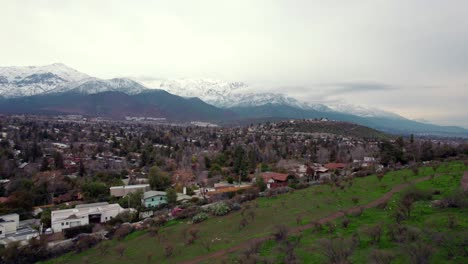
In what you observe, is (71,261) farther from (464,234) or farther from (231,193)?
(464,234)

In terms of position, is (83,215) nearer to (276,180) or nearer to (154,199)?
(154,199)

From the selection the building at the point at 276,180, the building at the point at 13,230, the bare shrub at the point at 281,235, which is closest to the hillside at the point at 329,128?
the building at the point at 276,180

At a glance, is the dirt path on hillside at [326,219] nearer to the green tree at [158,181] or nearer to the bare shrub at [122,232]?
the bare shrub at [122,232]

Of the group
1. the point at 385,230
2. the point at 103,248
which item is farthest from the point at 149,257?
the point at 385,230

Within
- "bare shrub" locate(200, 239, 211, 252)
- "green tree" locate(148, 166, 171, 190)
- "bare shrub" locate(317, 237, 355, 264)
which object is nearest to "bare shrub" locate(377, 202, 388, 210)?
"bare shrub" locate(317, 237, 355, 264)

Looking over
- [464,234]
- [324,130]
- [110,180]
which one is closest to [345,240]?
[464,234]

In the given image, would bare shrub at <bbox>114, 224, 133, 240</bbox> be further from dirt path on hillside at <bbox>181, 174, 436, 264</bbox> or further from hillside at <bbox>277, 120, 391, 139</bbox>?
hillside at <bbox>277, 120, 391, 139</bbox>
